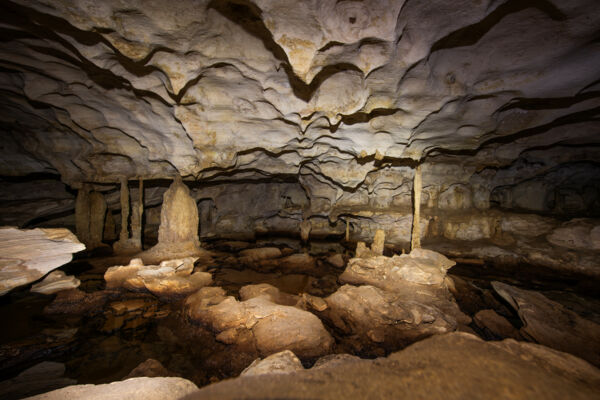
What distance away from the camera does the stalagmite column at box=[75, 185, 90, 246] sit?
33.5 feet

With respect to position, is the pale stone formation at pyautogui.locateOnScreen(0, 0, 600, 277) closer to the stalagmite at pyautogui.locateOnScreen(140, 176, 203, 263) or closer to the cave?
the cave

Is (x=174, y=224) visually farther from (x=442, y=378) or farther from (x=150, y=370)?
(x=442, y=378)

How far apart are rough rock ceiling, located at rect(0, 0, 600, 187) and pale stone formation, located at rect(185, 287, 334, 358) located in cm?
464

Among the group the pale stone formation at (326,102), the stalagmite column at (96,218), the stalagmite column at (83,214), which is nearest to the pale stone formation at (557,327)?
the pale stone formation at (326,102)

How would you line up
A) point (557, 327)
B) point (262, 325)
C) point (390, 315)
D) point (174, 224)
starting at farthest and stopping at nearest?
1. point (174, 224)
2. point (390, 315)
3. point (262, 325)
4. point (557, 327)

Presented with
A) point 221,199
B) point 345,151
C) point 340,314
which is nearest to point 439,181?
point 345,151

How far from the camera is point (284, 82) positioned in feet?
18.4

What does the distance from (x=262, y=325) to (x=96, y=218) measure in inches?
440

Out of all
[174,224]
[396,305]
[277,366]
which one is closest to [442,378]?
[277,366]

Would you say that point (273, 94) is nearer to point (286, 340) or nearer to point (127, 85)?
point (127, 85)

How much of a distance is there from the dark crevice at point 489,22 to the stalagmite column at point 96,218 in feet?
46.1

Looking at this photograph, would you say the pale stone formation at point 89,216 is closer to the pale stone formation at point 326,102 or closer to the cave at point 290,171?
the cave at point 290,171

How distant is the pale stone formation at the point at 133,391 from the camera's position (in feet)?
7.71

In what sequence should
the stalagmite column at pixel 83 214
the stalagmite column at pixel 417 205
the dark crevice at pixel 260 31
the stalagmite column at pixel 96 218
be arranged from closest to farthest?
the dark crevice at pixel 260 31
the stalagmite column at pixel 417 205
the stalagmite column at pixel 83 214
the stalagmite column at pixel 96 218
